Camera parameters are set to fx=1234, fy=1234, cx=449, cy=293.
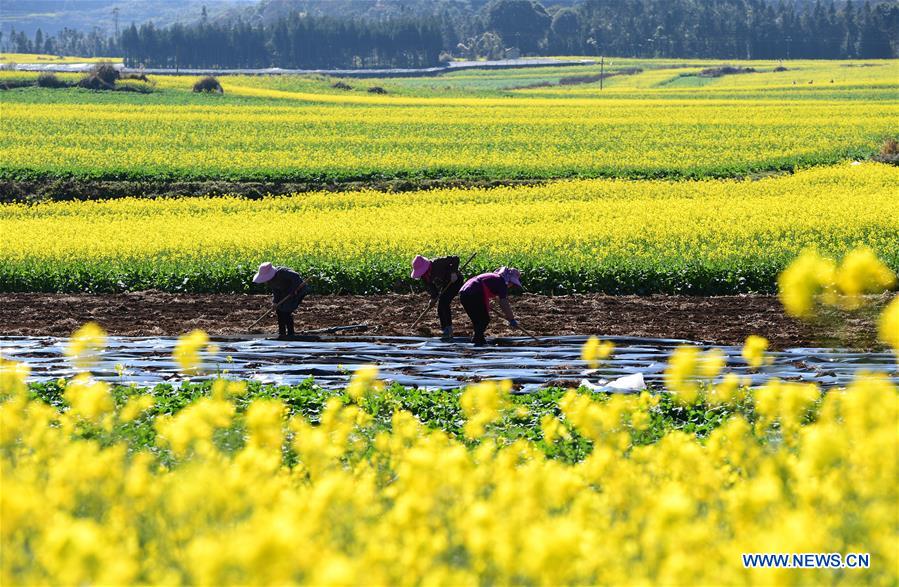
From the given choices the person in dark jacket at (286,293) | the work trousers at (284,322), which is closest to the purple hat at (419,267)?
the person in dark jacket at (286,293)

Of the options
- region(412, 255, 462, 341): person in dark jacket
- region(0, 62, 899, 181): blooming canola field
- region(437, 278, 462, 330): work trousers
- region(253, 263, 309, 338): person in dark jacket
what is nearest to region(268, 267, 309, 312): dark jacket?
region(253, 263, 309, 338): person in dark jacket

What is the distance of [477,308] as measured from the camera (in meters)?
14.7

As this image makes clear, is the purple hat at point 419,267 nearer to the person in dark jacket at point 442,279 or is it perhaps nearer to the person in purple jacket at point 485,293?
the person in dark jacket at point 442,279

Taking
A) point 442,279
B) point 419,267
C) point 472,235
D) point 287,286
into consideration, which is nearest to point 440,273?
point 442,279

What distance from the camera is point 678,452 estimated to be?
658 cm

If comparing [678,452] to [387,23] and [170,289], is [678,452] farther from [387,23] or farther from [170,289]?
[387,23]

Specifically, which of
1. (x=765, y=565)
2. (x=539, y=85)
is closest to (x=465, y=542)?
(x=765, y=565)

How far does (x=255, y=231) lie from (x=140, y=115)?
105 ft

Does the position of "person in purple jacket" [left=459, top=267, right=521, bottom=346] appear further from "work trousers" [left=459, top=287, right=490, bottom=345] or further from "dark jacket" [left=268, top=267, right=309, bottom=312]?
"dark jacket" [left=268, top=267, right=309, bottom=312]

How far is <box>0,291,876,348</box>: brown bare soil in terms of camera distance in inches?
635

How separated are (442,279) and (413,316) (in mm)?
2737

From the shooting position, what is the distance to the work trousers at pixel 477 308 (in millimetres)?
14625

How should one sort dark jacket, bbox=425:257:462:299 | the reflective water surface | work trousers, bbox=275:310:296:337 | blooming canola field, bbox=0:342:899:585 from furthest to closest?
work trousers, bbox=275:310:296:337 → dark jacket, bbox=425:257:462:299 → the reflective water surface → blooming canola field, bbox=0:342:899:585

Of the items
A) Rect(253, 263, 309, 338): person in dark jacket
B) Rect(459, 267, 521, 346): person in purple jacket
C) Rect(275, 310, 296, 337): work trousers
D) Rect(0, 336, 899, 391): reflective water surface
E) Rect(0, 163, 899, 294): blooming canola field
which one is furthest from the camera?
Rect(0, 163, 899, 294): blooming canola field
